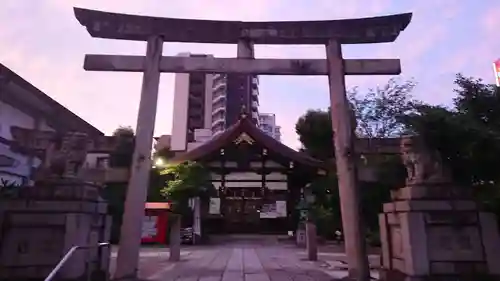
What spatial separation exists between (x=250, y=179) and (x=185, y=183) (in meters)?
4.98

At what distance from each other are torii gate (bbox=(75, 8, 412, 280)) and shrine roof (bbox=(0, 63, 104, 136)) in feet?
6.54

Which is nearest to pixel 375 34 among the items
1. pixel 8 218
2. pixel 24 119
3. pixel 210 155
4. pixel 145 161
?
pixel 145 161

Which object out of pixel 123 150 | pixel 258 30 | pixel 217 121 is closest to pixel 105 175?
pixel 123 150

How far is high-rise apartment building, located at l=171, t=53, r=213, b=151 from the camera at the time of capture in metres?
52.0

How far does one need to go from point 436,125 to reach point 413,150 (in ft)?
5.39

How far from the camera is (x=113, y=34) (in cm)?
749

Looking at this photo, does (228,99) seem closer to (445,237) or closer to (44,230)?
(44,230)

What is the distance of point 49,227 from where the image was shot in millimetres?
5352

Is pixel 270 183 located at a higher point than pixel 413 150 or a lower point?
higher

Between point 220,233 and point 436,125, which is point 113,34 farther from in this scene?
point 220,233

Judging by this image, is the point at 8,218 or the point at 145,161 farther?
the point at 145,161

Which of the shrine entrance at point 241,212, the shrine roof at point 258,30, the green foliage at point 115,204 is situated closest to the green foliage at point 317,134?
the shrine entrance at point 241,212

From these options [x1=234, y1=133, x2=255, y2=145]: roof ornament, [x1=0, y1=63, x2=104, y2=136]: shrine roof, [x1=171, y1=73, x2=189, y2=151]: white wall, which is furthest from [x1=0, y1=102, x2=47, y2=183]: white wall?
[x1=171, y1=73, x2=189, y2=151]: white wall

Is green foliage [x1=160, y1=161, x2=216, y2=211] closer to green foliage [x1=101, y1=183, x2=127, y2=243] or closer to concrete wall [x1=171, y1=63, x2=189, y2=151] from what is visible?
green foliage [x1=101, y1=183, x2=127, y2=243]
